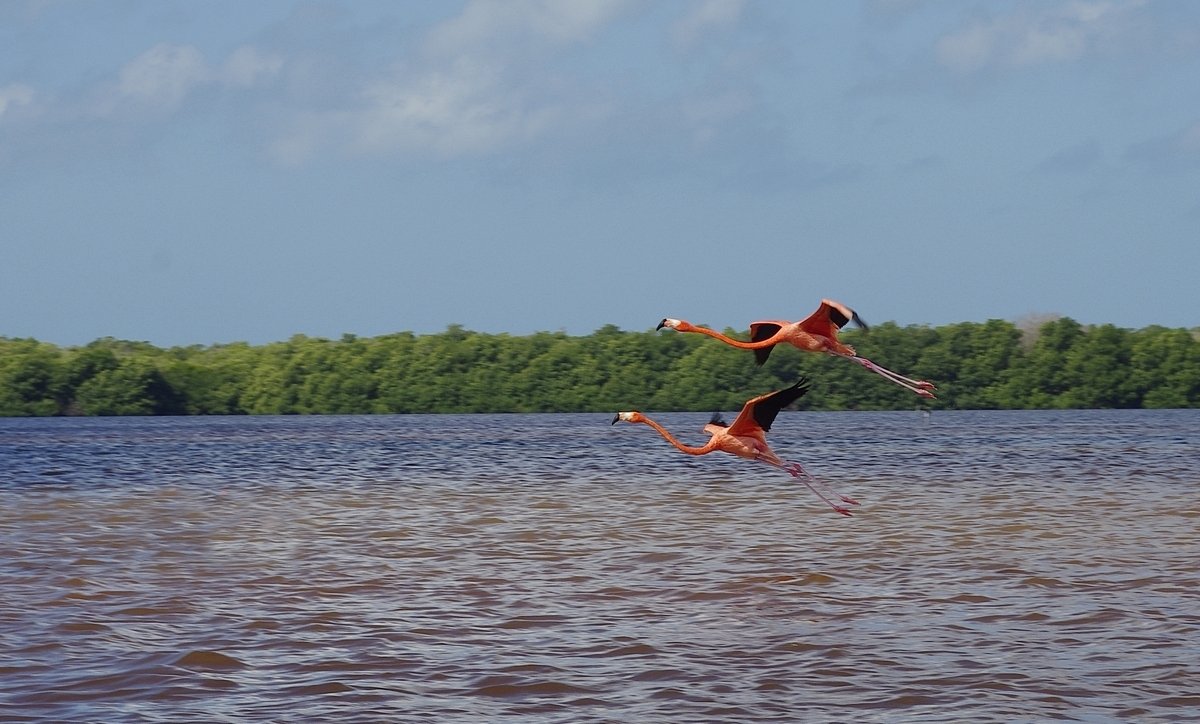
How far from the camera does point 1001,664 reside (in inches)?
555

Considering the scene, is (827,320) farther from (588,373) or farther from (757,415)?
(588,373)

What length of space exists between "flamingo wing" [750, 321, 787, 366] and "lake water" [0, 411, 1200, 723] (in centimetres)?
351

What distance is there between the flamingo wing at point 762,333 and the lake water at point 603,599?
3506mm

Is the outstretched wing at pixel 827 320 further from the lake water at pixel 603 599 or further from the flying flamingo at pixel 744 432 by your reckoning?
the lake water at pixel 603 599

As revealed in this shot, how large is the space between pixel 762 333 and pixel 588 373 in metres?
96.9

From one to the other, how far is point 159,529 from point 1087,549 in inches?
640

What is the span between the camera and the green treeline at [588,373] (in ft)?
316

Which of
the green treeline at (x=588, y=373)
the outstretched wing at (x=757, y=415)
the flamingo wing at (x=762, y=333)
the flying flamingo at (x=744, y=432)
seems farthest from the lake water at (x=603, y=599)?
the green treeline at (x=588, y=373)

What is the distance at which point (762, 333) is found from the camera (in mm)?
10234

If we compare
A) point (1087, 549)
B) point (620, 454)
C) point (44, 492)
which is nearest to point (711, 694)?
point (1087, 549)

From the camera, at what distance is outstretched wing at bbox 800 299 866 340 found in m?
9.25

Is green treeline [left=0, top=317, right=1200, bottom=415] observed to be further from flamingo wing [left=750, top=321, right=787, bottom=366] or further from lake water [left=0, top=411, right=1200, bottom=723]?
flamingo wing [left=750, top=321, right=787, bottom=366]

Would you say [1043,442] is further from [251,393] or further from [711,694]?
[251,393]

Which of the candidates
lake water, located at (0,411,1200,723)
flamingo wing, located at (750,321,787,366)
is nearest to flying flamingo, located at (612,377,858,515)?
flamingo wing, located at (750,321,787,366)
